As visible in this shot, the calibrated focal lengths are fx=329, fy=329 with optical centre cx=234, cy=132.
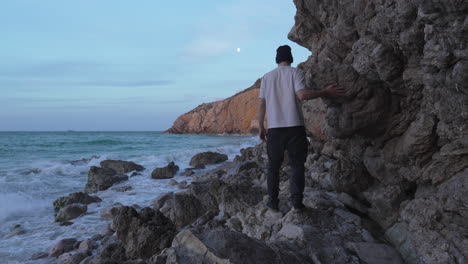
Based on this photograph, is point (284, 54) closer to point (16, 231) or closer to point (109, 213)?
point (109, 213)

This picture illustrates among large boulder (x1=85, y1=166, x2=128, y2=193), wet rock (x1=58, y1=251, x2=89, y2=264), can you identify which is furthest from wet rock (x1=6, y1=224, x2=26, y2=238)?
large boulder (x1=85, y1=166, x2=128, y2=193)

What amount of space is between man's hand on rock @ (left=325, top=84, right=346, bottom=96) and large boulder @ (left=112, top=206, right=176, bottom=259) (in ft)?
10.0

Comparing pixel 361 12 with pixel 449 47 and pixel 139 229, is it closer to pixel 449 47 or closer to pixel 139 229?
pixel 449 47

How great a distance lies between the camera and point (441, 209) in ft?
9.75

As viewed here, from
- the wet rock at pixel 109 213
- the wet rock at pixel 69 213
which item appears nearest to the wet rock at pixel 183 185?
the wet rock at pixel 109 213

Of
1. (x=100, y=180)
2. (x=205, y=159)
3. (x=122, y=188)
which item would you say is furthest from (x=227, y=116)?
(x=122, y=188)

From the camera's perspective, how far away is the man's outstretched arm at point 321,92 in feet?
12.2

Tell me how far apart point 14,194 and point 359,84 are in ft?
32.7

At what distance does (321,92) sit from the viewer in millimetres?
3787

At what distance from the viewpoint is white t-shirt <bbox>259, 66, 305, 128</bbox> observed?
384cm

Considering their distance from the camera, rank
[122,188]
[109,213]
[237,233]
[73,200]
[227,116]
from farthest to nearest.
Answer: [227,116], [122,188], [73,200], [109,213], [237,233]

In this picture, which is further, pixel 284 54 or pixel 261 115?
pixel 261 115

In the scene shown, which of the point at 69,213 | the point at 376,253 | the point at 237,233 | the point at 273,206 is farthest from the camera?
the point at 69,213

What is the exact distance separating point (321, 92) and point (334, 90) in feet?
0.63
